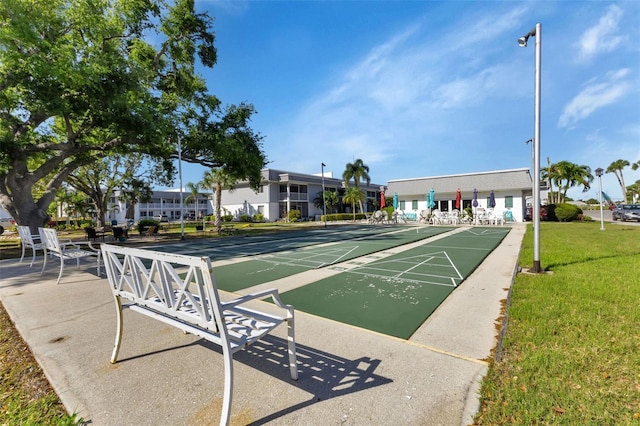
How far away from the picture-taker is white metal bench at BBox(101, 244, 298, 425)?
2.12 m

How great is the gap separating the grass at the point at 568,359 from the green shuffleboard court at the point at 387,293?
117 cm

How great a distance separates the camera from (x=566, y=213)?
93.7ft

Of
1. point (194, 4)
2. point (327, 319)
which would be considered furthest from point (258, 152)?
point (327, 319)

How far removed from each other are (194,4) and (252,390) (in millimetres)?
18940

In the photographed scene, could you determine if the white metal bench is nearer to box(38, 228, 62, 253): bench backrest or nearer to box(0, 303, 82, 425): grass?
box(0, 303, 82, 425): grass

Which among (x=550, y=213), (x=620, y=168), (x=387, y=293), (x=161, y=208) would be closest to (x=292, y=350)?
(x=387, y=293)

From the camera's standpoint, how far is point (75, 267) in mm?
8156

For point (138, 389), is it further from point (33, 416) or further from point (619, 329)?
point (619, 329)

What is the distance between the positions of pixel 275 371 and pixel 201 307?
41.4 inches

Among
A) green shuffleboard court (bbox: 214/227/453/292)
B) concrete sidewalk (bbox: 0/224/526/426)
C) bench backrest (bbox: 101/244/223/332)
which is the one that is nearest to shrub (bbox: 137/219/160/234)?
green shuffleboard court (bbox: 214/227/453/292)

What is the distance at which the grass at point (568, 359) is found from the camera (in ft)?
7.07

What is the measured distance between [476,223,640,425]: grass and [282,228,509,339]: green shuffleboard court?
1.17 meters

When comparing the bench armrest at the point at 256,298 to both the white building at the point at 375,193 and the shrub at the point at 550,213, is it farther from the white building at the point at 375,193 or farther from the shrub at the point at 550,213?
the shrub at the point at 550,213

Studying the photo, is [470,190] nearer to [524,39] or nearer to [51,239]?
[524,39]
